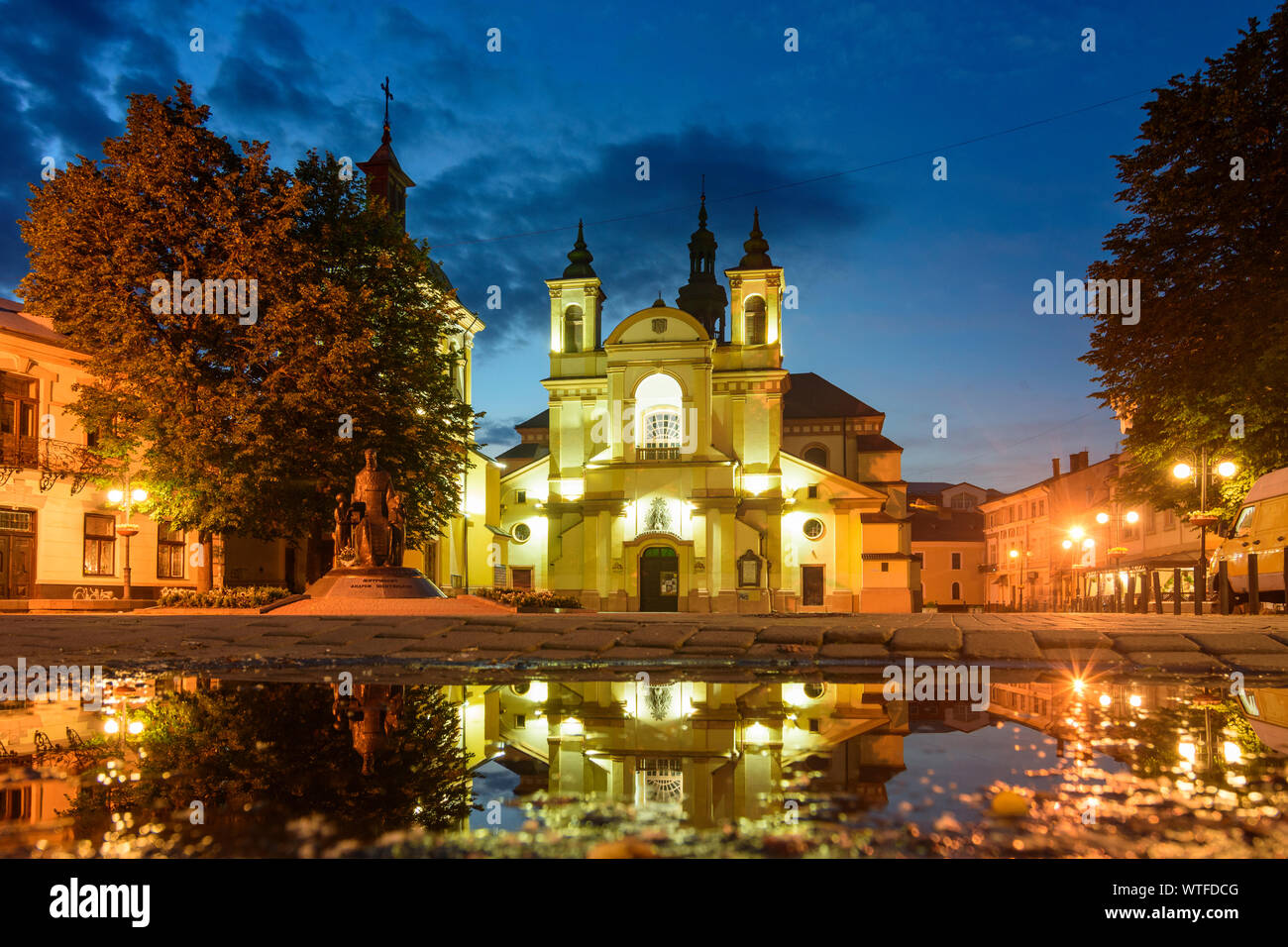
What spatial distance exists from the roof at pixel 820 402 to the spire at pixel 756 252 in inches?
540

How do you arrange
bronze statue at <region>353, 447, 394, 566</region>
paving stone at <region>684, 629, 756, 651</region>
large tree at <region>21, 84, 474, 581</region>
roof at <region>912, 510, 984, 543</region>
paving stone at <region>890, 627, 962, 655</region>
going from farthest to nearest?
roof at <region>912, 510, 984, 543</region> → large tree at <region>21, 84, 474, 581</region> → bronze statue at <region>353, 447, 394, 566</region> → paving stone at <region>684, 629, 756, 651</region> → paving stone at <region>890, 627, 962, 655</region>

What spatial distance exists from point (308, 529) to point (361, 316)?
6.03 metres

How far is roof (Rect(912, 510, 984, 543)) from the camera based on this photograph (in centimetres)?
8688

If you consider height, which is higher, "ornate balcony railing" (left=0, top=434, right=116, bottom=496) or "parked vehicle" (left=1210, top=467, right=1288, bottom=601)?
"ornate balcony railing" (left=0, top=434, right=116, bottom=496)

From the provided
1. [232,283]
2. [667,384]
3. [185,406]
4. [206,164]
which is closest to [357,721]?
[185,406]

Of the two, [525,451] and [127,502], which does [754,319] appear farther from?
[127,502]

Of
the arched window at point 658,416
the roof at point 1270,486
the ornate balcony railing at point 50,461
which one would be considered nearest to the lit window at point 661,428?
the arched window at point 658,416

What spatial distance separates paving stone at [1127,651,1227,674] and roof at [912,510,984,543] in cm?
8141

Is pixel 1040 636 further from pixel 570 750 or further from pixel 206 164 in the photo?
pixel 206 164

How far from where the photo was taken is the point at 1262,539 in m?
18.4

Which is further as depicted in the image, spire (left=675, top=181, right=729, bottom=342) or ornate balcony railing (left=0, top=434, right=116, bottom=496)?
spire (left=675, top=181, right=729, bottom=342)

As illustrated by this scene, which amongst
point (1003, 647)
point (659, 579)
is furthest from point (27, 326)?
point (1003, 647)

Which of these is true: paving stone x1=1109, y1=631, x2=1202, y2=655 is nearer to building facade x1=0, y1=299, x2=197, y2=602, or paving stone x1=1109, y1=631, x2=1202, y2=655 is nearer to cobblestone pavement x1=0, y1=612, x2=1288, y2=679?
cobblestone pavement x1=0, y1=612, x2=1288, y2=679

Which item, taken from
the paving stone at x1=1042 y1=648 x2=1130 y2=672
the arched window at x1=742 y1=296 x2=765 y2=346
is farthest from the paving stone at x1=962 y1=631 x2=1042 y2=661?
the arched window at x1=742 y1=296 x2=765 y2=346
